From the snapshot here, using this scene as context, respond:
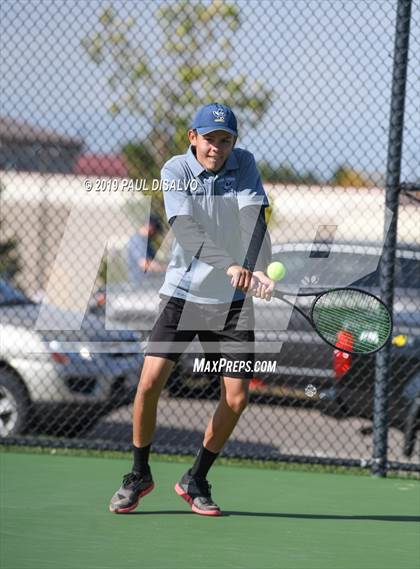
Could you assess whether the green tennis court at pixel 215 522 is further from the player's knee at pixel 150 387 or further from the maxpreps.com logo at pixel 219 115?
the maxpreps.com logo at pixel 219 115

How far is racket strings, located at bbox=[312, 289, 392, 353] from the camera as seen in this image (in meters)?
5.12

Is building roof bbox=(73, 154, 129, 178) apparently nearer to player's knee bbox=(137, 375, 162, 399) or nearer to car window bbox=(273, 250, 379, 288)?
car window bbox=(273, 250, 379, 288)

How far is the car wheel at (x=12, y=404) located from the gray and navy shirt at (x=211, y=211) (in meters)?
2.75

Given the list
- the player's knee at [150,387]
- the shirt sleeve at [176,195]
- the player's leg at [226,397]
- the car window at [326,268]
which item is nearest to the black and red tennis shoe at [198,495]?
the player's leg at [226,397]

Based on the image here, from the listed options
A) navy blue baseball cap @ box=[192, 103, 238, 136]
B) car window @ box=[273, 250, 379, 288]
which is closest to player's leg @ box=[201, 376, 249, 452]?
navy blue baseball cap @ box=[192, 103, 238, 136]

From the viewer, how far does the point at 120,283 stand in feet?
29.7

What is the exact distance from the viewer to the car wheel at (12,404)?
7699 mm

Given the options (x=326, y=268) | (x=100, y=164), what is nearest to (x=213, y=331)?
(x=326, y=268)

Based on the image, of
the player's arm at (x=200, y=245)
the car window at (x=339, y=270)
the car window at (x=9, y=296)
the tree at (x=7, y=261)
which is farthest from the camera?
the tree at (x=7, y=261)

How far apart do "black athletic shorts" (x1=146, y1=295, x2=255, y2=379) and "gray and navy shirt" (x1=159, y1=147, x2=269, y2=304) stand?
0.04m

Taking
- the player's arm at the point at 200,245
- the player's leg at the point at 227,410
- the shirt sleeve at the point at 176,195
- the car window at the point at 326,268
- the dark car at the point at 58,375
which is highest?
the car window at the point at 326,268

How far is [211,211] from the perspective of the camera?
5.25 meters

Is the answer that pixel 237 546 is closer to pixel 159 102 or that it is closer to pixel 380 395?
pixel 380 395

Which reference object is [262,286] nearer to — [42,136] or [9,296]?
[9,296]
